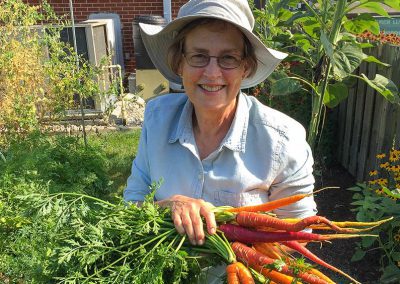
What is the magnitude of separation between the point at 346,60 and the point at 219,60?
6.70 feet

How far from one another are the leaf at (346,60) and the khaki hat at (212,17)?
5.04ft

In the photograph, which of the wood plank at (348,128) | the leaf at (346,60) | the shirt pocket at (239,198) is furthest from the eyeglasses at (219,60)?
the wood plank at (348,128)

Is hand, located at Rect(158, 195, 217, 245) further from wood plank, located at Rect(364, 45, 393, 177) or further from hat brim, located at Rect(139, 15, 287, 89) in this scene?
wood plank, located at Rect(364, 45, 393, 177)

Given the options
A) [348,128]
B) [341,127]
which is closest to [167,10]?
[341,127]

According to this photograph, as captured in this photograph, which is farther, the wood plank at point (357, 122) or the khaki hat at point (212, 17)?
the wood plank at point (357, 122)

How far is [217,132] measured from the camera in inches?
75.9

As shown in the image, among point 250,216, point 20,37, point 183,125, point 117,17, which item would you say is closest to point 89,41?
point 20,37

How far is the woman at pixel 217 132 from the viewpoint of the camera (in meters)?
1.69

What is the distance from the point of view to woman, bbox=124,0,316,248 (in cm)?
169

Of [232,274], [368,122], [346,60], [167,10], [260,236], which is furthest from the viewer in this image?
[167,10]

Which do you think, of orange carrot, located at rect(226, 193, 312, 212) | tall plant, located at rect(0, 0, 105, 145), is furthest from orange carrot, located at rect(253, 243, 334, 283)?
tall plant, located at rect(0, 0, 105, 145)

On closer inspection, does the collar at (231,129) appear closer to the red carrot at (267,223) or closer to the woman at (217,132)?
the woman at (217,132)

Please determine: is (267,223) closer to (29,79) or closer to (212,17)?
(212,17)

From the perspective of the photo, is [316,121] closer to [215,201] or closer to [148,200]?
[215,201]
